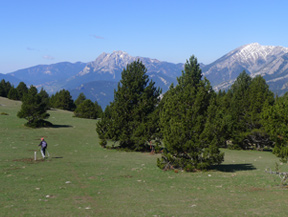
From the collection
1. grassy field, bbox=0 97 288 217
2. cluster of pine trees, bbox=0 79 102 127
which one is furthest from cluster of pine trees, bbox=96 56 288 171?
cluster of pine trees, bbox=0 79 102 127

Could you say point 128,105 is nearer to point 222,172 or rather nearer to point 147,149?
point 147,149

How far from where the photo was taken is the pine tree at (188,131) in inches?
916

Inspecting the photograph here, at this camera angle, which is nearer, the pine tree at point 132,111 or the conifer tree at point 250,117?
the pine tree at point 132,111

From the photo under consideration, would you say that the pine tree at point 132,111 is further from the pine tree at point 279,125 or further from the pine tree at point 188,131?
the pine tree at point 279,125

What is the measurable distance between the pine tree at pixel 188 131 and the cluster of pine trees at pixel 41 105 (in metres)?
17.0

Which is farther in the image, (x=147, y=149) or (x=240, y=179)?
(x=147, y=149)

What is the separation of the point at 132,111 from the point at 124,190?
21.1 m

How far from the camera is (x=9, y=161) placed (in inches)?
1072

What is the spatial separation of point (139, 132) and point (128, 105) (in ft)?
13.7

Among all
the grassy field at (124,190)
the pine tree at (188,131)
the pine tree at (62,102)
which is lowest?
the grassy field at (124,190)

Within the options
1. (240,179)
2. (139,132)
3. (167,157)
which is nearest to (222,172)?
(240,179)

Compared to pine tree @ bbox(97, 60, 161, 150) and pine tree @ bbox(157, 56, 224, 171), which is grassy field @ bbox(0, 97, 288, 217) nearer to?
pine tree @ bbox(157, 56, 224, 171)

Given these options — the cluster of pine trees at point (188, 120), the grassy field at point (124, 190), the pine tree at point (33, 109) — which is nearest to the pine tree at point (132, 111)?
the cluster of pine trees at point (188, 120)

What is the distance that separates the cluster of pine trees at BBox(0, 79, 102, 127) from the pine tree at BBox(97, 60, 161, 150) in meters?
2.63
